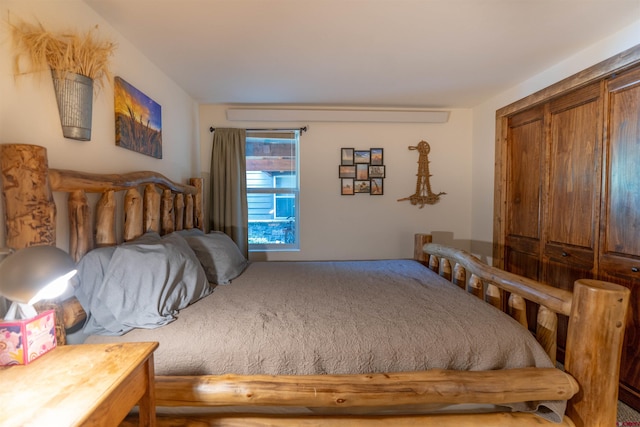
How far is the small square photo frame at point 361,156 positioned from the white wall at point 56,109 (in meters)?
1.83

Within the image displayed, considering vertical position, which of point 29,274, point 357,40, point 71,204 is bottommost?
point 29,274

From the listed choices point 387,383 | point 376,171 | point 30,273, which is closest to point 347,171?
point 376,171

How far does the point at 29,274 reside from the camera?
77cm

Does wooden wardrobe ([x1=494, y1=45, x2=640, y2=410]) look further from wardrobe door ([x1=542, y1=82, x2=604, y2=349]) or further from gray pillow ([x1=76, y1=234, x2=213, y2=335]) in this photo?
gray pillow ([x1=76, y1=234, x2=213, y2=335])

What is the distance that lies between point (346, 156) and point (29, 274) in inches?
109

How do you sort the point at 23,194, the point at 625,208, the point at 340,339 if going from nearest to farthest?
the point at 23,194 < the point at 340,339 < the point at 625,208

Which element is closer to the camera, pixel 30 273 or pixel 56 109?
pixel 30 273

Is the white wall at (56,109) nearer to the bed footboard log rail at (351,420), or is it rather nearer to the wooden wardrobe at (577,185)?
the bed footboard log rail at (351,420)

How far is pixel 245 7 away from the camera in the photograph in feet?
4.97

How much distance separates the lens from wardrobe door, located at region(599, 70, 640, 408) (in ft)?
5.63

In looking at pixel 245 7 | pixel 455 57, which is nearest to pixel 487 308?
pixel 455 57

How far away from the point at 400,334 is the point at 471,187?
2.71m

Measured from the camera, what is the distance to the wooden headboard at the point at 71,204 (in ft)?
3.40

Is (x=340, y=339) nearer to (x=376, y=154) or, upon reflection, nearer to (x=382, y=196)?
(x=382, y=196)
